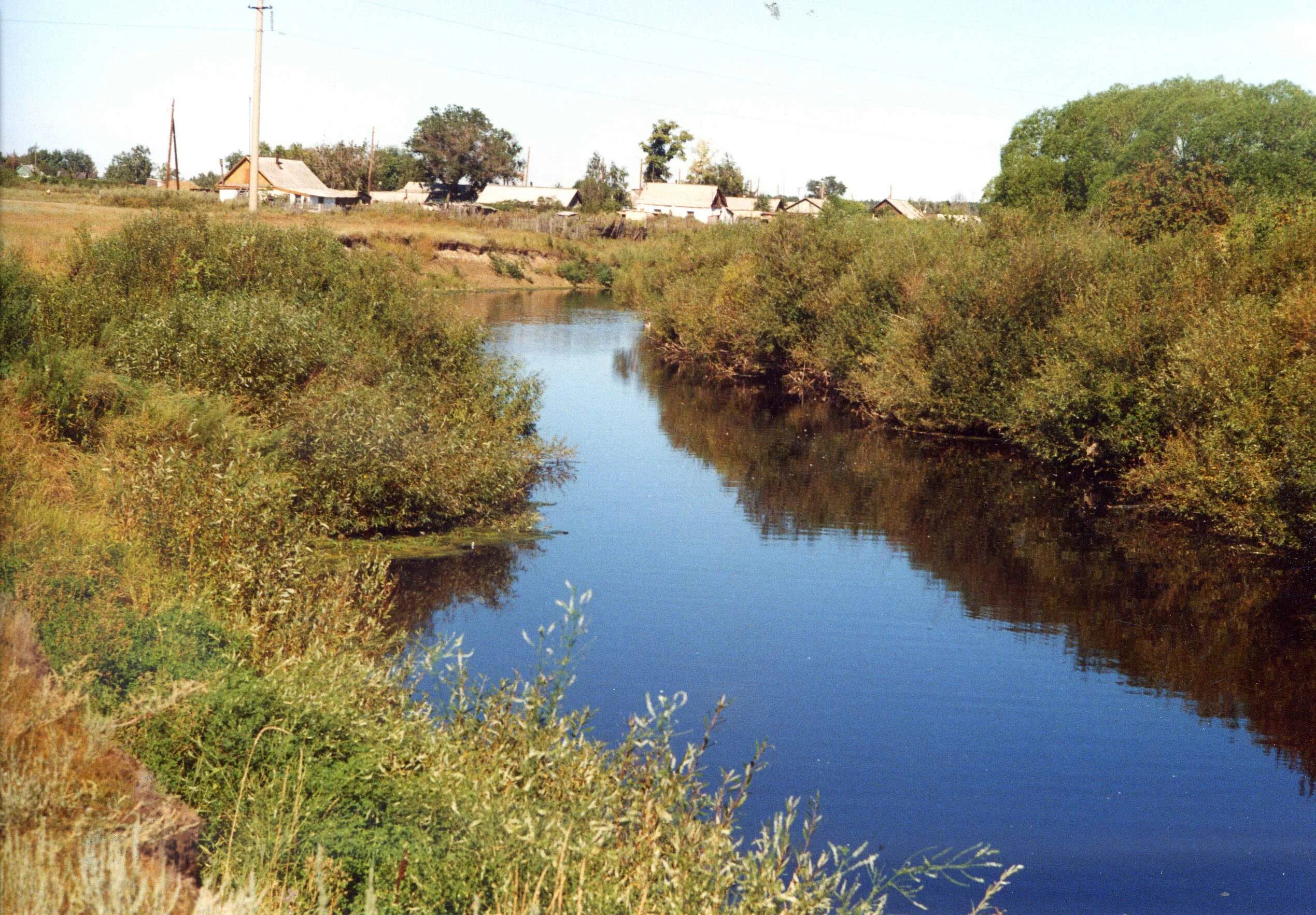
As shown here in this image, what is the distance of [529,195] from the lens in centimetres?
9012

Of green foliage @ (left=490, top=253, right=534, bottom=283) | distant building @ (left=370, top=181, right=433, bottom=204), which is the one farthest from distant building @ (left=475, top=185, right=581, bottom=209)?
green foliage @ (left=490, top=253, right=534, bottom=283)

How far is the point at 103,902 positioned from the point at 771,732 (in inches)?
272

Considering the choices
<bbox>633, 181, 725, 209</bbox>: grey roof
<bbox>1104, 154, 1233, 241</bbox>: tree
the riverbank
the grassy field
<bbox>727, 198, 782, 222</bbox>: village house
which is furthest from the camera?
<bbox>727, 198, 782, 222</bbox>: village house

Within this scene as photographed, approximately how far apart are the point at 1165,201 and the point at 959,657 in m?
20.6

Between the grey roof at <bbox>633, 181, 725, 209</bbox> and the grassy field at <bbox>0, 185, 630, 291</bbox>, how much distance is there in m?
18.3

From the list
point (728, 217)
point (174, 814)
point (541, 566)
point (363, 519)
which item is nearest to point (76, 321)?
point (363, 519)

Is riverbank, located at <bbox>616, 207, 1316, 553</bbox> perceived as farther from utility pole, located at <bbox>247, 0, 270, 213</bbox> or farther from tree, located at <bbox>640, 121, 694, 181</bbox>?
tree, located at <bbox>640, 121, 694, 181</bbox>

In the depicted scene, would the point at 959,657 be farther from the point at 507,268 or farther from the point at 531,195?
the point at 531,195

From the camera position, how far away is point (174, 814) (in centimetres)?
486

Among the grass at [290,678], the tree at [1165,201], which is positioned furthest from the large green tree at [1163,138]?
the grass at [290,678]

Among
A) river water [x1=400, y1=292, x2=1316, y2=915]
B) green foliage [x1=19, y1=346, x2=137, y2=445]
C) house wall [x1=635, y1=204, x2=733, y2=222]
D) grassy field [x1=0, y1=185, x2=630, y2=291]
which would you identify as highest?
house wall [x1=635, y1=204, x2=733, y2=222]

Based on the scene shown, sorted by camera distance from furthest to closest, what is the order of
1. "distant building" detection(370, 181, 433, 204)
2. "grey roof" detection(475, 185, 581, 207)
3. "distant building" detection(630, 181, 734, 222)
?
"distant building" detection(630, 181, 734, 222) → "distant building" detection(370, 181, 433, 204) → "grey roof" detection(475, 185, 581, 207)

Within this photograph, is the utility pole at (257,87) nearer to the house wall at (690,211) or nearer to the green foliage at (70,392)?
the green foliage at (70,392)

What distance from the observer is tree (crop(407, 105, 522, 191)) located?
9819 centimetres
